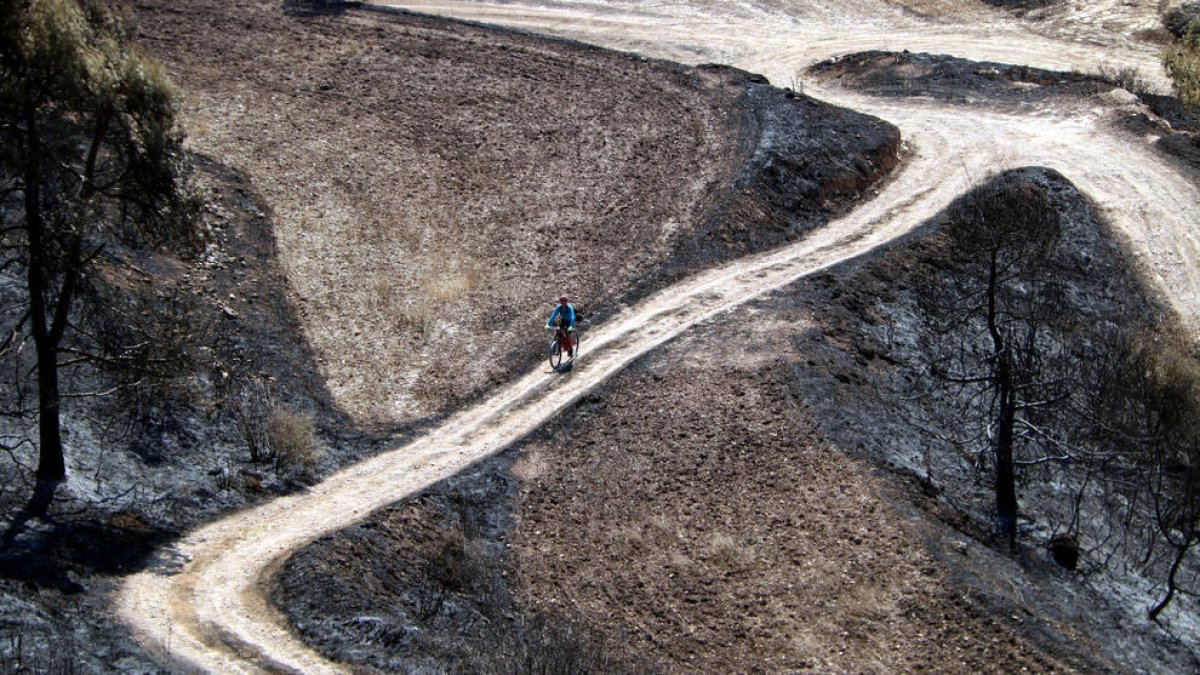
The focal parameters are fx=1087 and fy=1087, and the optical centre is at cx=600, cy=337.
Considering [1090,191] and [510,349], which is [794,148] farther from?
[510,349]

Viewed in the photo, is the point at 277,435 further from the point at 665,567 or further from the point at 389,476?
the point at 665,567

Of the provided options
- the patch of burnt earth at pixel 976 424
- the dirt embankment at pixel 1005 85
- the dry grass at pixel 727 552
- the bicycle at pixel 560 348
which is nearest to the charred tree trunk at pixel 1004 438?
the patch of burnt earth at pixel 976 424

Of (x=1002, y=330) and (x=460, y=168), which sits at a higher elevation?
(x=460, y=168)

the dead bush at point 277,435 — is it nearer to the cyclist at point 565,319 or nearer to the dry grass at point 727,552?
the cyclist at point 565,319

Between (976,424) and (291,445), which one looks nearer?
(291,445)

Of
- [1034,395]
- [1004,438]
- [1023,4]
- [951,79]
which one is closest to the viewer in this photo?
[1004,438]

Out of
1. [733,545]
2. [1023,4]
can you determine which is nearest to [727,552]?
[733,545]

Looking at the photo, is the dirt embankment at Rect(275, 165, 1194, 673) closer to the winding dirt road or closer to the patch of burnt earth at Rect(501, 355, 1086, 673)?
the patch of burnt earth at Rect(501, 355, 1086, 673)
